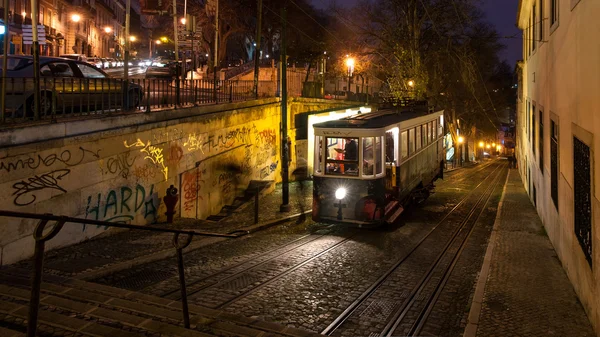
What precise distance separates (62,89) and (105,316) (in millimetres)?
5854

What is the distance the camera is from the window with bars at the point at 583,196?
287 inches

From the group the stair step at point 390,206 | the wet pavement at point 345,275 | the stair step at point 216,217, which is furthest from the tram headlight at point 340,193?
the stair step at point 216,217

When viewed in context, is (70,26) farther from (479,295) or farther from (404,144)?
(479,295)

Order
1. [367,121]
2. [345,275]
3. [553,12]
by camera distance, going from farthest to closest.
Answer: [367,121]
[553,12]
[345,275]

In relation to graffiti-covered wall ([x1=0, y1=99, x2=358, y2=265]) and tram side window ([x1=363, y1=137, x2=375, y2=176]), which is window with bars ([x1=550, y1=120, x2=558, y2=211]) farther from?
graffiti-covered wall ([x1=0, y1=99, x2=358, y2=265])

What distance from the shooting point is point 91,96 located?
428 inches

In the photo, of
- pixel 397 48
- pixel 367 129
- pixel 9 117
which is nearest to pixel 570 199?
pixel 367 129

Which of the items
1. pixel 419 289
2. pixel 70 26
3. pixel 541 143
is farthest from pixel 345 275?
pixel 70 26

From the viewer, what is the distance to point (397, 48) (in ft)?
109

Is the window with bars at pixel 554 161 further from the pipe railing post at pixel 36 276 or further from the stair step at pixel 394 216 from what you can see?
the pipe railing post at pixel 36 276

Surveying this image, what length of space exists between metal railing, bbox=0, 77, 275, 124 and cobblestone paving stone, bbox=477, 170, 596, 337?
7848 mm

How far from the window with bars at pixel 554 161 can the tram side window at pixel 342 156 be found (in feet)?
14.2

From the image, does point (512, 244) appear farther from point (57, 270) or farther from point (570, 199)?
point (57, 270)

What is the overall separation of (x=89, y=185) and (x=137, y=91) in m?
3.55
